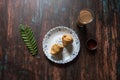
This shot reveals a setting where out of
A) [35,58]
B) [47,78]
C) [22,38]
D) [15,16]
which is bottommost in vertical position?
[47,78]

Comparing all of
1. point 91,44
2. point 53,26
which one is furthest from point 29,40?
point 91,44

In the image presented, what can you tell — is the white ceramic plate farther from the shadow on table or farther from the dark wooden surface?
the shadow on table

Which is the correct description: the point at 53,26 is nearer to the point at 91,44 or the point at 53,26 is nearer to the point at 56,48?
the point at 56,48

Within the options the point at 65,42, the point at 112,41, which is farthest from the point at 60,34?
the point at 112,41

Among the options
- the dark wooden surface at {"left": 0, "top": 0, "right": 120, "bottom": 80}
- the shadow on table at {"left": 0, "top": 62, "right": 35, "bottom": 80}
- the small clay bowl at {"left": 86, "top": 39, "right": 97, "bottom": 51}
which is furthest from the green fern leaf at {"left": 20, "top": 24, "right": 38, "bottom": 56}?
the small clay bowl at {"left": 86, "top": 39, "right": 97, "bottom": 51}

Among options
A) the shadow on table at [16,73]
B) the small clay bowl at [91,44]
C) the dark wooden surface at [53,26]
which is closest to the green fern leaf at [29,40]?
the dark wooden surface at [53,26]

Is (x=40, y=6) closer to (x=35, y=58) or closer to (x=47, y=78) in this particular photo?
(x=35, y=58)
